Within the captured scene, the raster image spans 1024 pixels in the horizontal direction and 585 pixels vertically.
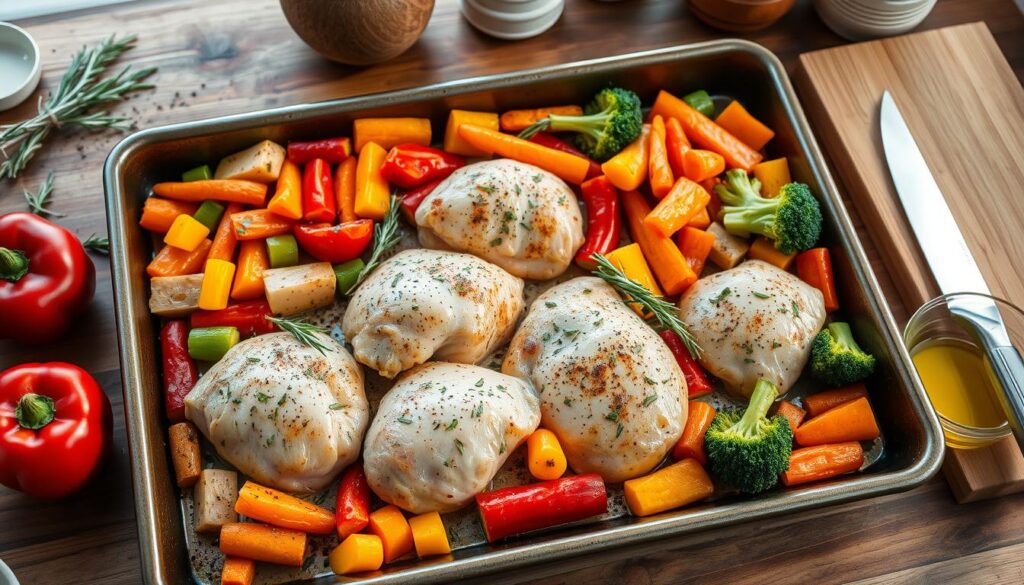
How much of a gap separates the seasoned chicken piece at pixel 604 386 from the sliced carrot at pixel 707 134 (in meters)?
0.94

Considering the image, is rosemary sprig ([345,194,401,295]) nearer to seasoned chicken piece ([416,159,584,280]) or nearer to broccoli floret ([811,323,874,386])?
seasoned chicken piece ([416,159,584,280])

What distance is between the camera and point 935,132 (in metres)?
3.91

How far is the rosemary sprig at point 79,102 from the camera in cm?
375

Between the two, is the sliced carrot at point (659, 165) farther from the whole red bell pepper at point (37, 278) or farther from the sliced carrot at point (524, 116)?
the whole red bell pepper at point (37, 278)

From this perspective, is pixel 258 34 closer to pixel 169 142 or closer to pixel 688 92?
pixel 169 142

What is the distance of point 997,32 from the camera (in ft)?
14.0

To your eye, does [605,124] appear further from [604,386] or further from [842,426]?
[842,426]

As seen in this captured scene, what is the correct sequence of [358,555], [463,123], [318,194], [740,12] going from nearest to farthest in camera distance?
[358,555], [318,194], [463,123], [740,12]

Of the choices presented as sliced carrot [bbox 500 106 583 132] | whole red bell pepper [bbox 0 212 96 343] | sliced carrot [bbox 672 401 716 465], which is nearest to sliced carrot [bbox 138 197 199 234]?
whole red bell pepper [bbox 0 212 96 343]

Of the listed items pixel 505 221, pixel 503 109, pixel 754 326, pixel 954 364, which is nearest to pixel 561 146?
pixel 503 109

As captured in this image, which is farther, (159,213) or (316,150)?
(316,150)

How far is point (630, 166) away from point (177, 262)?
6.08 feet

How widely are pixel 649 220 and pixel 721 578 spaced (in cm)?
138

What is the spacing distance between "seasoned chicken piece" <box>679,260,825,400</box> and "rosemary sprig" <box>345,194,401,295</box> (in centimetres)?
120
